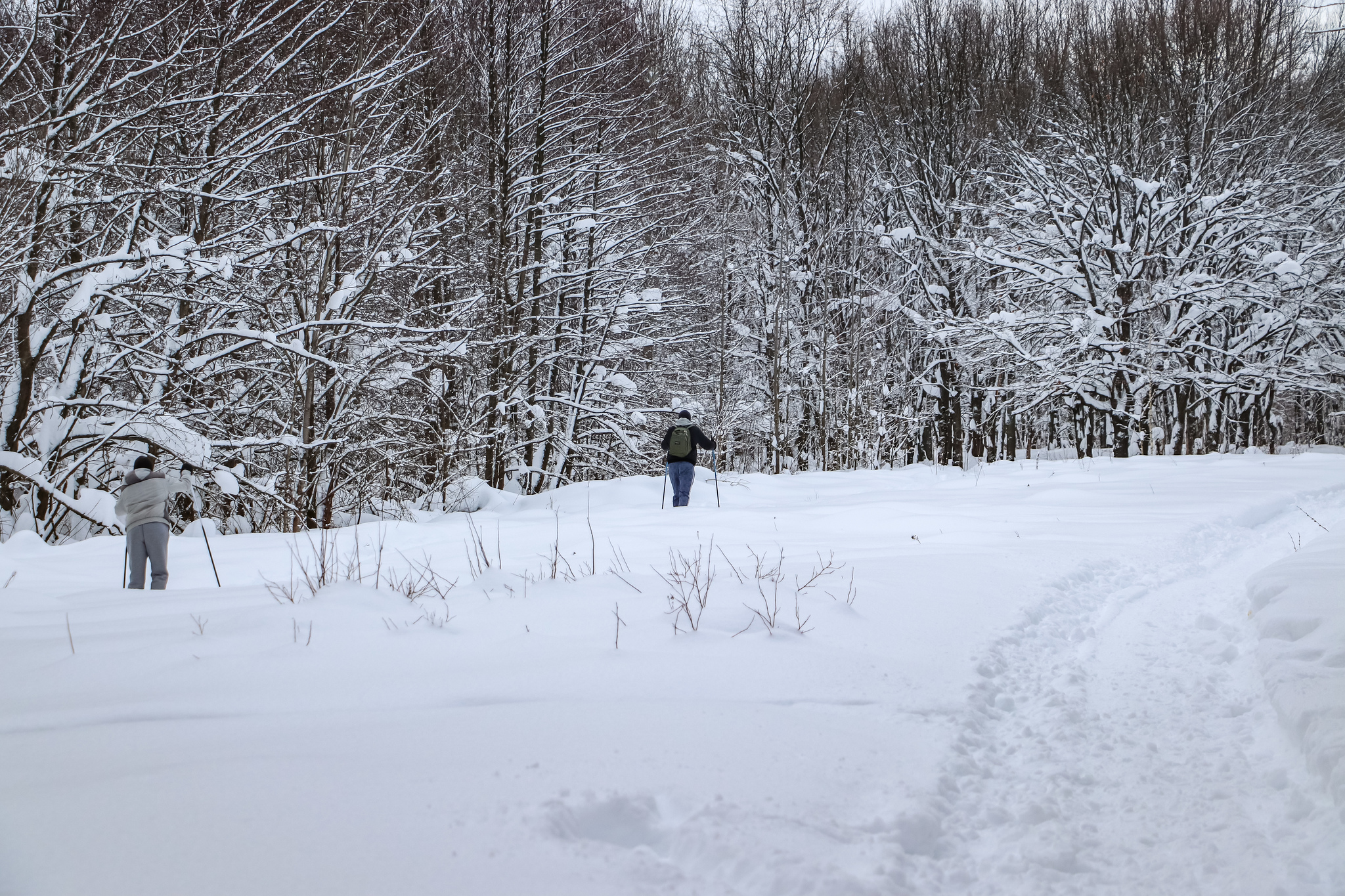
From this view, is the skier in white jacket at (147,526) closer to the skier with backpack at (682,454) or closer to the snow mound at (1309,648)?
the skier with backpack at (682,454)

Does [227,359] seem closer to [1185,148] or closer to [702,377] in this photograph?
[702,377]

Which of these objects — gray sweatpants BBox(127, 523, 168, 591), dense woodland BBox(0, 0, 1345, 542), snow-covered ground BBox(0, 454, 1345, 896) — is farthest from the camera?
dense woodland BBox(0, 0, 1345, 542)

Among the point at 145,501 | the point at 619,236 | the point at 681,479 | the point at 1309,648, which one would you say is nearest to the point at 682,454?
the point at 681,479

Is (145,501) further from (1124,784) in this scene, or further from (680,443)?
(1124,784)

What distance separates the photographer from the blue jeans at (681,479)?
10.6 m

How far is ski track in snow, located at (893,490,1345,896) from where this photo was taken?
202cm

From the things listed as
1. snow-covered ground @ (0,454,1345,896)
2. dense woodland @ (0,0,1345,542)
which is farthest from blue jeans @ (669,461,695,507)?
snow-covered ground @ (0,454,1345,896)

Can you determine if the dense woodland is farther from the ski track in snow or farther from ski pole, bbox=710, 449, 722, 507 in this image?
the ski track in snow

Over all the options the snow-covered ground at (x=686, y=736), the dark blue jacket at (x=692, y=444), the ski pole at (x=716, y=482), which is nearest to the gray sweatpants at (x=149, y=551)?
the snow-covered ground at (x=686, y=736)

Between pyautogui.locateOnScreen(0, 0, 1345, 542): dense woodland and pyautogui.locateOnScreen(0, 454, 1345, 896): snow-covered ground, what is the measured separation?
15.3 ft

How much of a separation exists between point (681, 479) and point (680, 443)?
0.50m

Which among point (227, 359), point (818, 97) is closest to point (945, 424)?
point (818, 97)

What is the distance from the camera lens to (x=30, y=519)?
27.2 ft

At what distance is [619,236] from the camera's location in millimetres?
15094
